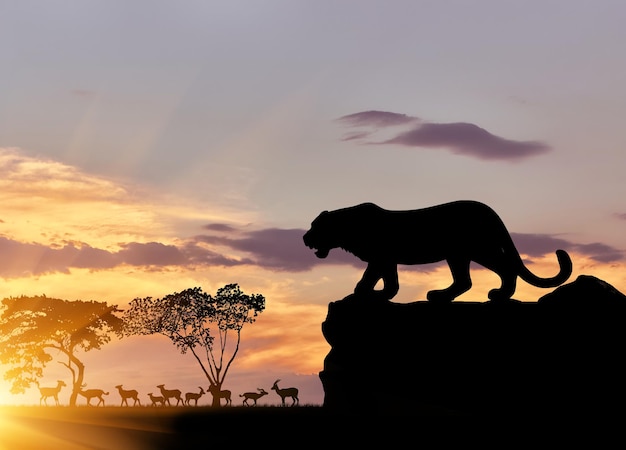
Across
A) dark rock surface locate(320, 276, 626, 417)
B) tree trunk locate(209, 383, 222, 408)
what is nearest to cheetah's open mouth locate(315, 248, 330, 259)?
dark rock surface locate(320, 276, 626, 417)

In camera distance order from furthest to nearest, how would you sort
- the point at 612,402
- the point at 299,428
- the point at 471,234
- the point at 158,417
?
the point at 158,417 < the point at 299,428 < the point at 471,234 < the point at 612,402

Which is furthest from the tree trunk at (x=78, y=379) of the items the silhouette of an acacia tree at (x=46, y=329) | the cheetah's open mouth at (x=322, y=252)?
the cheetah's open mouth at (x=322, y=252)

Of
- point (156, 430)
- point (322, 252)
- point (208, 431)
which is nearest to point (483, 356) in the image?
point (322, 252)

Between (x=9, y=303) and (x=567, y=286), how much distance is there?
3816 cm

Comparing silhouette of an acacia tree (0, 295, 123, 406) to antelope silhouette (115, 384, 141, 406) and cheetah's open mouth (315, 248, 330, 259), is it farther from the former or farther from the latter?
cheetah's open mouth (315, 248, 330, 259)

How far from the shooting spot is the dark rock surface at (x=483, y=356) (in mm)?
16453

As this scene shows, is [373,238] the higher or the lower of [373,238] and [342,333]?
the higher

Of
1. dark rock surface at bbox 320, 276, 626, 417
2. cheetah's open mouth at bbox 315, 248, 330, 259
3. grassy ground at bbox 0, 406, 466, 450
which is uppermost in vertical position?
cheetah's open mouth at bbox 315, 248, 330, 259

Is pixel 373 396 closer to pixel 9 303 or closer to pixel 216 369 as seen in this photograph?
pixel 216 369

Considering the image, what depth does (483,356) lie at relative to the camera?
17.2m

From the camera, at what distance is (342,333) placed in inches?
739

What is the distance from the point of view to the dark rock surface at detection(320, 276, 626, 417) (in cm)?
1645

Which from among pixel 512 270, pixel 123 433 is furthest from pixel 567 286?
pixel 123 433

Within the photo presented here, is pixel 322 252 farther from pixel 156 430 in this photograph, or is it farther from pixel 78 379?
pixel 78 379
